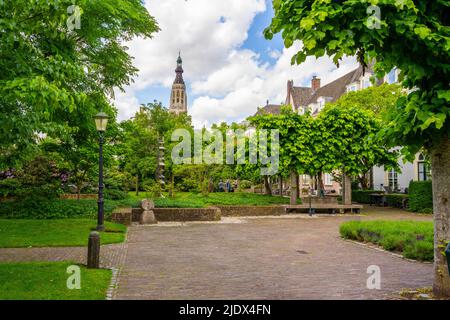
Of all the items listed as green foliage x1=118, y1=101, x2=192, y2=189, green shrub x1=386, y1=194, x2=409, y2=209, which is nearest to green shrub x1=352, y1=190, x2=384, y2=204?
green shrub x1=386, y1=194, x2=409, y2=209

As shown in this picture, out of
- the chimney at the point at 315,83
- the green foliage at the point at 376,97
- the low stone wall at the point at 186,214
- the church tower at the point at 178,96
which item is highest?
the church tower at the point at 178,96

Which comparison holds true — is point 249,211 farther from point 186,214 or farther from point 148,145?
point 148,145

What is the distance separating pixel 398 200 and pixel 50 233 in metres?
25.4

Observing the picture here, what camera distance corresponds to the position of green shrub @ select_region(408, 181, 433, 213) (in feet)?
87.6

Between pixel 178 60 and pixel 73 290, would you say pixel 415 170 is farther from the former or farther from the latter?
pixel 178 60

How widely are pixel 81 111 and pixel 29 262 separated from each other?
8473 millimetres

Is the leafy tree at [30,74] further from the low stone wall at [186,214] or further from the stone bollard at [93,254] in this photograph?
the low stone wall at [186,214]

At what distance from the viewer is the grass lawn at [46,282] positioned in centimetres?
687

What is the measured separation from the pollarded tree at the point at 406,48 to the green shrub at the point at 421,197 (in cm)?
2161

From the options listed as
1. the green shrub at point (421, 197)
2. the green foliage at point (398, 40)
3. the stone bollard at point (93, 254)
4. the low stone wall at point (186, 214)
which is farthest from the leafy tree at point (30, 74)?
the green shrub at point (421, 197)

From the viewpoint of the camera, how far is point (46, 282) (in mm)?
7727

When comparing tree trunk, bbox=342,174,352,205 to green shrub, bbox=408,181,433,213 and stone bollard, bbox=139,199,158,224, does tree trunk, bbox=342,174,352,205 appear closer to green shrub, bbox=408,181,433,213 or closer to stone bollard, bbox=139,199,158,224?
green shrub, bbox=408,181,433,213
